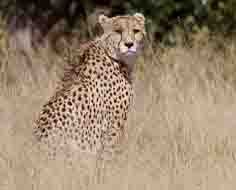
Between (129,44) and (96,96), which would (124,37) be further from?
(96,96)

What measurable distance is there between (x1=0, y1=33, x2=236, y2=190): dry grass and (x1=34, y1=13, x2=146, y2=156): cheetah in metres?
0.14

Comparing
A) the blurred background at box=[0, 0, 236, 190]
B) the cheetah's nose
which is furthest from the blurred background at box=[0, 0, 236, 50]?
the cheetah's nose

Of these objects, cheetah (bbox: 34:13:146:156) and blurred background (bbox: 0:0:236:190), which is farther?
cheetah (bbox: 34:13:146:156)

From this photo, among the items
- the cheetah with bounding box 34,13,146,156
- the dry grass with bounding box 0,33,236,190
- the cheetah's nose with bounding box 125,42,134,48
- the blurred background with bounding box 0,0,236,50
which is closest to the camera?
the dry grass with bounding box 0,33,236,190

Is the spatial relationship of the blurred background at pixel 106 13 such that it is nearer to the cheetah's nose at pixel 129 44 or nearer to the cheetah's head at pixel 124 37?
the cheetah's head at pixel 124 37

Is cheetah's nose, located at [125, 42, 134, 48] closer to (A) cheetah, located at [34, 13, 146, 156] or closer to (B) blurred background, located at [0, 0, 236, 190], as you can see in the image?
(A) cheetah, located at [34, 13, 146, 156]

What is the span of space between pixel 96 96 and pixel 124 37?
14.9 inches

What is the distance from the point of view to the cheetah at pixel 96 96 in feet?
18.6

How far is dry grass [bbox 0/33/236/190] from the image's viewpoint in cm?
484

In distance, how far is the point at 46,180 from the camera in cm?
476

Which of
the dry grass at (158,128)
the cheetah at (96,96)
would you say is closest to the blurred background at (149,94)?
the dry grass at (158,128)

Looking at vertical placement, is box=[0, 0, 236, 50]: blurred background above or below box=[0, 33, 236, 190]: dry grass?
above

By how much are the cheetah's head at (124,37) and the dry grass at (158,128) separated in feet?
1.53

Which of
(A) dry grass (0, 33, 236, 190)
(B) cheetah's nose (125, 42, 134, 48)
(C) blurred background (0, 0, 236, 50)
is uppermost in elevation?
(C) blurred background (0, 0, 236, 50)
